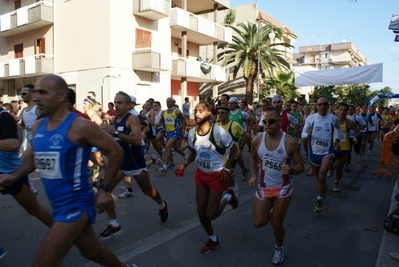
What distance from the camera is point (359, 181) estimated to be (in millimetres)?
8547

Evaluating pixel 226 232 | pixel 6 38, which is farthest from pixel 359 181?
pixel 6 38

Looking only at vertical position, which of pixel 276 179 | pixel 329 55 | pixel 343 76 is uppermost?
pixel 329 55

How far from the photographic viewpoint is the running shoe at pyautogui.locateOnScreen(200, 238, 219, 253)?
13.5 ft

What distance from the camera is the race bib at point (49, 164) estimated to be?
2.58m

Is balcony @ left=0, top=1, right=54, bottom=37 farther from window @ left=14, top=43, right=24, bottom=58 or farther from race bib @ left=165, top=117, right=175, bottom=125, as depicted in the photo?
race bib @ left=165, top=117, right=175, bottom=125

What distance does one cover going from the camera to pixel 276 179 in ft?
13.1

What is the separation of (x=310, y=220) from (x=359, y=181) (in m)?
3.84

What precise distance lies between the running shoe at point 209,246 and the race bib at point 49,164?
84.9 inches

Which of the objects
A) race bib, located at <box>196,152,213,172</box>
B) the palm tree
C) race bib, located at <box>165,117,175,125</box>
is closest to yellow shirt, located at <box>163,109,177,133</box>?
race bib, located at <box>165,117,175,125</box>

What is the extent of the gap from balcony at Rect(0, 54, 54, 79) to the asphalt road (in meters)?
17.8

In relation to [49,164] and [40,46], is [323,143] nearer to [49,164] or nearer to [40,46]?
[49,164]

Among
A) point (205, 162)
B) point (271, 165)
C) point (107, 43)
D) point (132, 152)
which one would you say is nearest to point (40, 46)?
point (107, 43)

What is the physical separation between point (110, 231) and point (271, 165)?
87.0 inches

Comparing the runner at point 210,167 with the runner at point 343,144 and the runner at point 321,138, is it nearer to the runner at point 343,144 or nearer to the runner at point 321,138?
the runner at point 321,138
